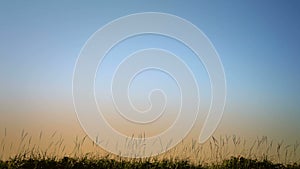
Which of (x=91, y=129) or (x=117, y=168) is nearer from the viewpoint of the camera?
(x=117, y=168)

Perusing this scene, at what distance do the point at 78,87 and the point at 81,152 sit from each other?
1.22 m

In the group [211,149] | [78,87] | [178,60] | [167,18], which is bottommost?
[211,149]

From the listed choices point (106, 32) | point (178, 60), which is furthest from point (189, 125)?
point (106, 32)

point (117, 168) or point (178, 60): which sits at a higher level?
point (178, 60)

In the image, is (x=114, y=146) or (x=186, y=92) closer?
(x=114, y=146)

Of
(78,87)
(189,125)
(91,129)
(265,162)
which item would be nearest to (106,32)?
(78,87)

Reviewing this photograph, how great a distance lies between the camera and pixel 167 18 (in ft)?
28.6

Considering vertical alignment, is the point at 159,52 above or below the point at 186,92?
above

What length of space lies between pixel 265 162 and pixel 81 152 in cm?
347

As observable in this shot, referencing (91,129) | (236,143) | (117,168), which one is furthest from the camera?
(236,143)

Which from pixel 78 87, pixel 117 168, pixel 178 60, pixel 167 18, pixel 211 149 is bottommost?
pixel 117 168

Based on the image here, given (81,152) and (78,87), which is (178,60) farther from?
(81,152)

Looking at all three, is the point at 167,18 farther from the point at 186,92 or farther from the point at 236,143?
the point at 236,143

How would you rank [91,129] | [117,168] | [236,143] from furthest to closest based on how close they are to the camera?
1. [236,143]
2. [91,129]
3. [117,168]
